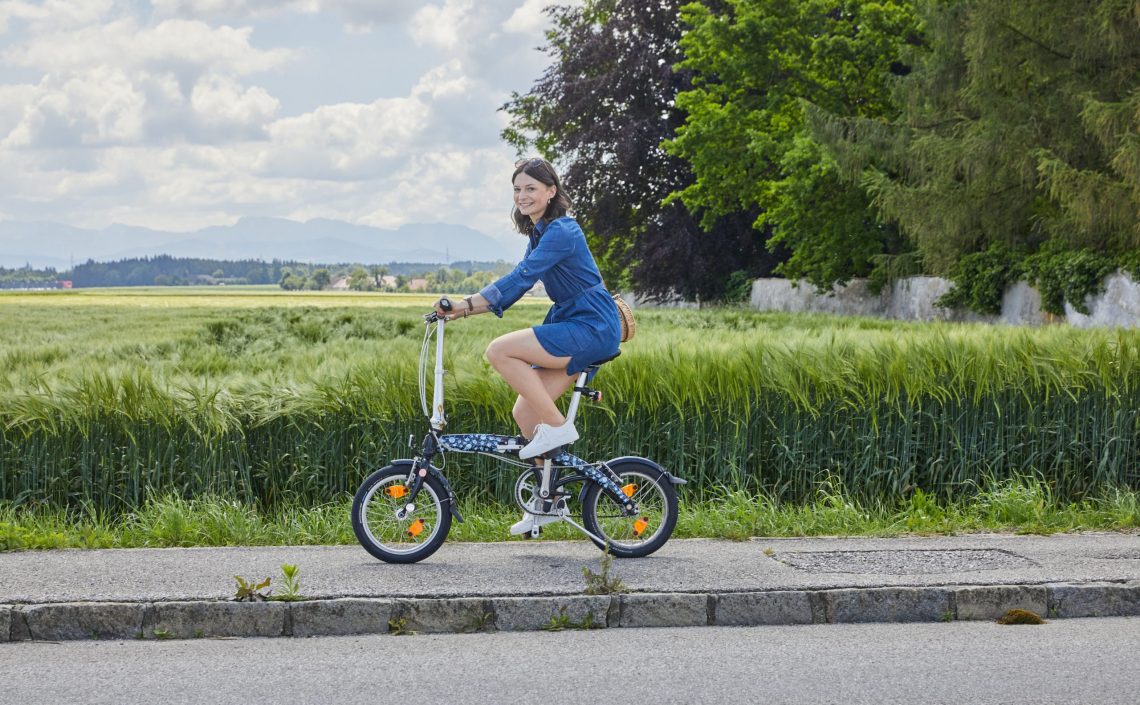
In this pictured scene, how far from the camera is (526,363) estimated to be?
6.38 m

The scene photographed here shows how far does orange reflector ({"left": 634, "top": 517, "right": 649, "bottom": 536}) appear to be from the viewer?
657 cm

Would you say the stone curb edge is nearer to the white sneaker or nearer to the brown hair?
the white sneaker

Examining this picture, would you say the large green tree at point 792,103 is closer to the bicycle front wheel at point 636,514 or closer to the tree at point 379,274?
the bicycle front wheel at point 636,514

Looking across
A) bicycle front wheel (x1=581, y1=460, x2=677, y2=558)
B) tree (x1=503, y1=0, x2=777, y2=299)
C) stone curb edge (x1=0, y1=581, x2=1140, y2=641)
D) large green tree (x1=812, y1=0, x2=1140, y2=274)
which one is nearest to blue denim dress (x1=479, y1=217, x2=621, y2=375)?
bicycle front wheel (x1=581, y1=460, x2=677, y2=558)

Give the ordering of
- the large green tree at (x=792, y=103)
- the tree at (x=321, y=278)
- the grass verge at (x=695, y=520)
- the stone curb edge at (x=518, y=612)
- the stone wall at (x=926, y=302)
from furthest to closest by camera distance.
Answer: the tree at (x=321, y=278)
the large green tree at (x=792, y=103)
the stone wall at (x=926, y=302)
the grass verge at (x=695, y=520)
the stone curb edge at (x=518, y=612)

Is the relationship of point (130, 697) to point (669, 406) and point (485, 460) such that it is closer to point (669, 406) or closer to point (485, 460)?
point (485, 460)

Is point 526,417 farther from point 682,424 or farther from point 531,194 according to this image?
point 682,424

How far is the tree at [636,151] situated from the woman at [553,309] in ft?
→ 113

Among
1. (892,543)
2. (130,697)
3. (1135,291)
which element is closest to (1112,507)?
(892,543)

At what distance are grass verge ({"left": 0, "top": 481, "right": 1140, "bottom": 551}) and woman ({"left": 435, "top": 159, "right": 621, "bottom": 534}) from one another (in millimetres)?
1236

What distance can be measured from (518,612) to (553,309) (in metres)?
1.64

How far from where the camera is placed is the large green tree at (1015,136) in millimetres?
22188

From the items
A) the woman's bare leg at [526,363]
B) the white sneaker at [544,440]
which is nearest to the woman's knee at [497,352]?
the woman's bare leg at [526,363]

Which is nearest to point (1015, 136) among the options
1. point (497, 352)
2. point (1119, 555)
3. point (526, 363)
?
point (1119, 555)
